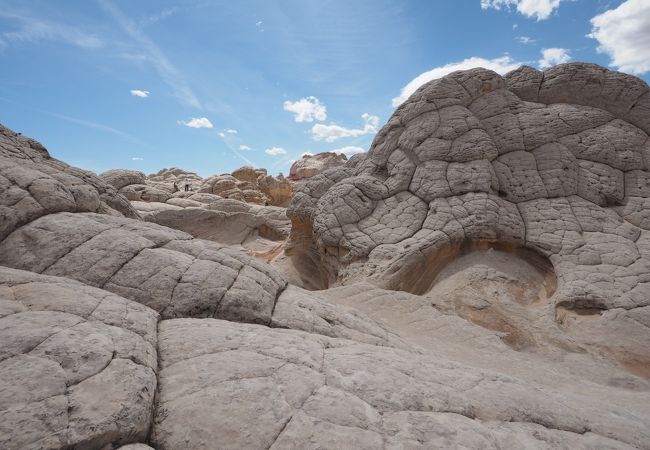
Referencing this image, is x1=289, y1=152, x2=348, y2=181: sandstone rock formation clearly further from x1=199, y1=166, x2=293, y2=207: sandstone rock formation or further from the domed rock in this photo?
the domed rock

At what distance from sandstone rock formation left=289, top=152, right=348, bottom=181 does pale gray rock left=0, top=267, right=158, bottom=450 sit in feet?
107

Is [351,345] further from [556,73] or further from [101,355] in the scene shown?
[556,73]

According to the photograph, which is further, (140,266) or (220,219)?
(220,219)

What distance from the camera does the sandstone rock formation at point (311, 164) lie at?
35.6 meters

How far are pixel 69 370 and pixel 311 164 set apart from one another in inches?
1403

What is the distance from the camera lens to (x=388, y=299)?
657 centimetres

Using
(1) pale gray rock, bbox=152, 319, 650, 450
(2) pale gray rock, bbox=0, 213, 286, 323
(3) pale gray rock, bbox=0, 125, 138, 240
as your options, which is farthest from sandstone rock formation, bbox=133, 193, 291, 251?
(1) pale gray rock, bbox=152, 319, 650, 450

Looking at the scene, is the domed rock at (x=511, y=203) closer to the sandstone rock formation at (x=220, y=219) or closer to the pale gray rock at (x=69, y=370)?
the pale gray rock at (x=69, y=370)

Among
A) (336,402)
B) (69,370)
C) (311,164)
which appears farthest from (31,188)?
(311,164)

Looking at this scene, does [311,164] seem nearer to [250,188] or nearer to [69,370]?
[250,188]

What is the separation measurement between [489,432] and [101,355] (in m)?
2.45

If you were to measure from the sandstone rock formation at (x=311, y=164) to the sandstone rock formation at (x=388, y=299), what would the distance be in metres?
25.4

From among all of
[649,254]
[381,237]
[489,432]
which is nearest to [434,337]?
[381,237]

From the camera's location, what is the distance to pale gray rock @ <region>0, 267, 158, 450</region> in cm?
162
